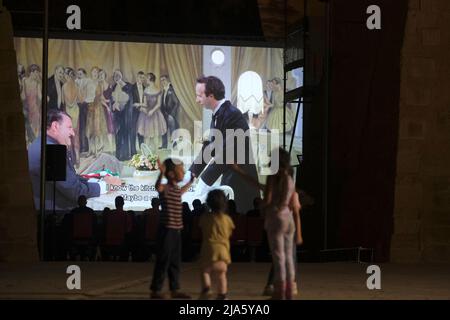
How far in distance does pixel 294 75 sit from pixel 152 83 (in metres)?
4.12

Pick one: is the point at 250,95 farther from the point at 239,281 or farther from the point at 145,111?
the point at 239,281

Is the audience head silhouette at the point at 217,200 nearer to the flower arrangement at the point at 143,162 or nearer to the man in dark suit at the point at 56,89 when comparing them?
the flower arrangement at the point at 143,162

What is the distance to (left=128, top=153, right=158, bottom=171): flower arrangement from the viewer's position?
1120 inches

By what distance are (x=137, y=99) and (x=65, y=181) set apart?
10.3 ft

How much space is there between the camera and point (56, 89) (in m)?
28.2

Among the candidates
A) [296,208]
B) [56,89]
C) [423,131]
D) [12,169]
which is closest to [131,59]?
[56,89]

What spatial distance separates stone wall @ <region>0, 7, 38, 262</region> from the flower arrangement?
8230mm

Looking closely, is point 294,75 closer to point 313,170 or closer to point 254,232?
point 313,170

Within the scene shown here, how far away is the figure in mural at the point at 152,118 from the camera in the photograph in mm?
28733

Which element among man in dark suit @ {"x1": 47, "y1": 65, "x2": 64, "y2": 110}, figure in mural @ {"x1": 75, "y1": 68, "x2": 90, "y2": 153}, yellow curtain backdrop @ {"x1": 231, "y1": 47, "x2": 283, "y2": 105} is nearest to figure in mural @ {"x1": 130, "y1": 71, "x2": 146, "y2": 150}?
figure in mural @ {"x1": 75, "y1": 68, "x2": 90, "y2": 153}

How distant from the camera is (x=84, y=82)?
93.3 feet

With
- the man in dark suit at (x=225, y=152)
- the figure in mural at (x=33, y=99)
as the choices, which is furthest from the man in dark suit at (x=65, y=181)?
the man in dark suit at (x=225, y=152)

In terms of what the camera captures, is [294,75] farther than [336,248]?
Yes
